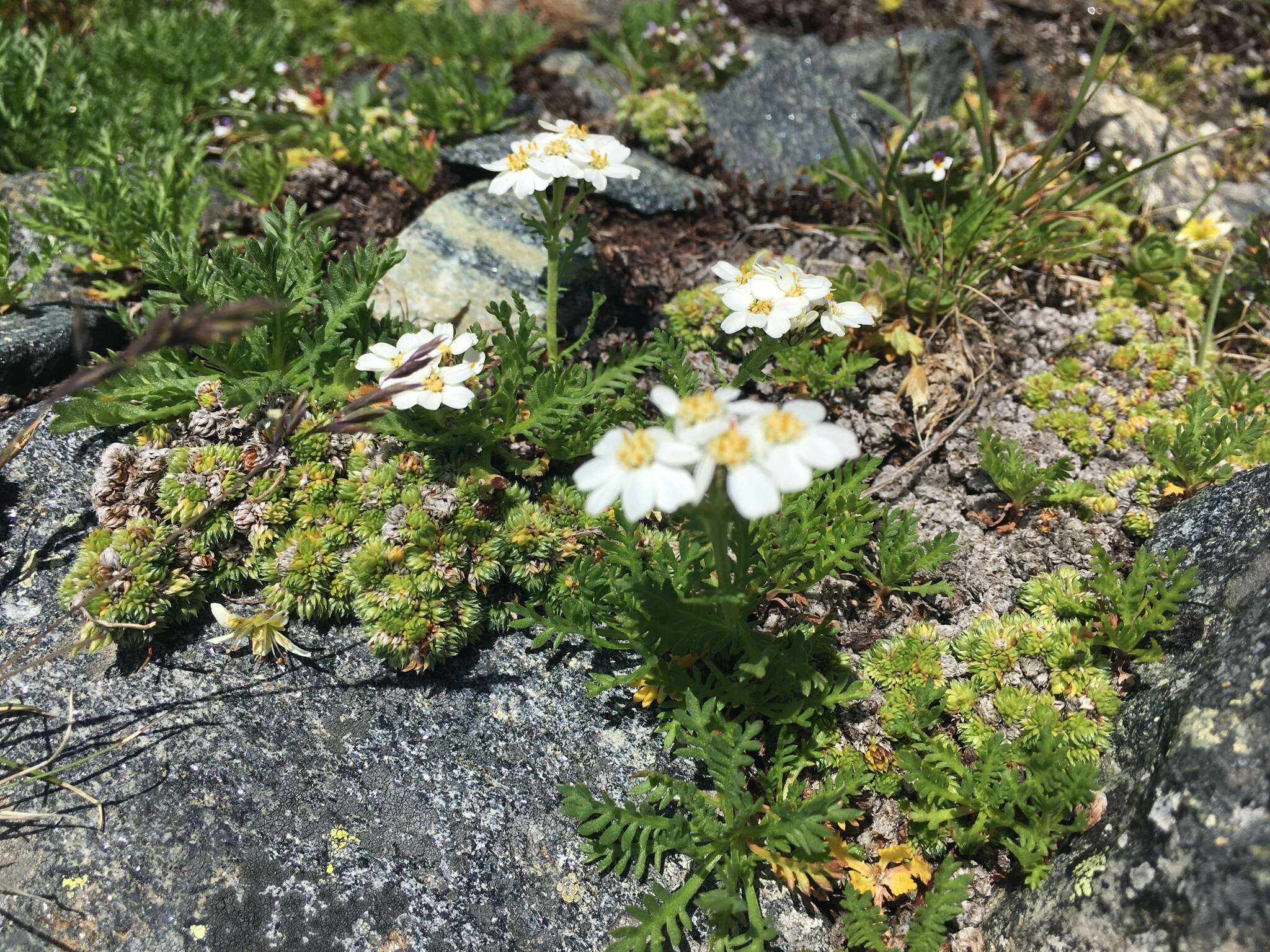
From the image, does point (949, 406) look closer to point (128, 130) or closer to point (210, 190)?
point (210, 190)

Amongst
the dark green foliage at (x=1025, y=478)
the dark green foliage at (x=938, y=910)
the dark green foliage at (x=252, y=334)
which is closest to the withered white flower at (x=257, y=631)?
the dark green foliage at (x=252, y=334)

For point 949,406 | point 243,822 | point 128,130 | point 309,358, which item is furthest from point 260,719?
point 128,130

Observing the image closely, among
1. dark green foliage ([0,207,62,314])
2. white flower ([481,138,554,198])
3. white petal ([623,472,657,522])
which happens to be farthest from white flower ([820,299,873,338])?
dark green foliage ([0,207,62,314])

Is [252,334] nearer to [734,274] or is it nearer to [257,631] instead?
[257,631]

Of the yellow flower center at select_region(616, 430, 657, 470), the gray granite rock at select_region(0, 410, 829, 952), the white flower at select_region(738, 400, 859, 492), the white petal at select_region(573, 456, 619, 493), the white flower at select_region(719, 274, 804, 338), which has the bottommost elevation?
the gray granite rock at select_region(0, 410, 829, 952)

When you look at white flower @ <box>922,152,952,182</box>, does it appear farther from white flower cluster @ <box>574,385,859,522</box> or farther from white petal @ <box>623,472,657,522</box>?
white petal @ <box>623,472,657,522</box>
